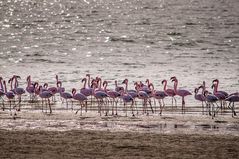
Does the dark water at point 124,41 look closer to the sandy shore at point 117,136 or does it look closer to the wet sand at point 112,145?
the sandy shore at point 117,136

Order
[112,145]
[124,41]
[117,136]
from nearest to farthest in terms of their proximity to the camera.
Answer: [112,145]
[117,136]
[124,41]

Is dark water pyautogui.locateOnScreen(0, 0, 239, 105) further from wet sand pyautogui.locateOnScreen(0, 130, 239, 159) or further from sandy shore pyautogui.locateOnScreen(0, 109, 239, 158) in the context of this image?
wet sand pyautogui.locateOnScreen(0, 130, 239, 159)

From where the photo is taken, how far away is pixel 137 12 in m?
55.0

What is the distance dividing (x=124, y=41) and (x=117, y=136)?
2563 cm

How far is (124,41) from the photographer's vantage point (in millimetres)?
38969

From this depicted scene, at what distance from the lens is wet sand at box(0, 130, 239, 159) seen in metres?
12.1

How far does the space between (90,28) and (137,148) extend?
32767mm

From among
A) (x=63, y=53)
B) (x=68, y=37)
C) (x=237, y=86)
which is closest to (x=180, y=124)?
(x=237, y=86)

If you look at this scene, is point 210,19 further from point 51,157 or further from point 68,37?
point 51,157

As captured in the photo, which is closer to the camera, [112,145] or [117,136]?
[112,145]

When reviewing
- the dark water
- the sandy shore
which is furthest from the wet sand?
the dark water

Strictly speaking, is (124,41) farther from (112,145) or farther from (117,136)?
(112,145)

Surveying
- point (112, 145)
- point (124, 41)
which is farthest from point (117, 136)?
point (124, 41)

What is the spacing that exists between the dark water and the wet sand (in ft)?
29.0
